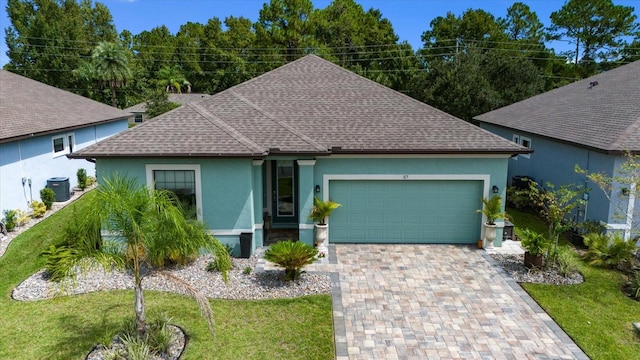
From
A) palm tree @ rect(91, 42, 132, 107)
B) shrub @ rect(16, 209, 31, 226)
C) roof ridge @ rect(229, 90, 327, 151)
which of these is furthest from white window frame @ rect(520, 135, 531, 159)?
palm tree @ rect(91, 42, 132, 107)

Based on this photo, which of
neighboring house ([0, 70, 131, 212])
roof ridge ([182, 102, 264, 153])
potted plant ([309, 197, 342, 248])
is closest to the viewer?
roof ridge ([182, 102, 264, 153])

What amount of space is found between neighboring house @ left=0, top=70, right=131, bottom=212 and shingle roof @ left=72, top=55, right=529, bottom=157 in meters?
5.04

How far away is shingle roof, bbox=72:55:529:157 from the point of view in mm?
11711

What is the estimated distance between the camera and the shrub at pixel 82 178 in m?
19.1

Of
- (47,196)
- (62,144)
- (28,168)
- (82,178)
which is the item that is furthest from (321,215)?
(62,144)

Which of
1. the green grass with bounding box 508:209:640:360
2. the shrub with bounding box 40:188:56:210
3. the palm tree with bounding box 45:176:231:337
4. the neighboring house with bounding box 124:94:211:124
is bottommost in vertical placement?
the green grass with bounding box 508:209:640:360

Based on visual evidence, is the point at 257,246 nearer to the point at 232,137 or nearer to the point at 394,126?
the point at 232,137

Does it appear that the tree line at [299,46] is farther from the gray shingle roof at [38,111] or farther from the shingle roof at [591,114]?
the shingle roof at [591,114]

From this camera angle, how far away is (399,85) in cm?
5091

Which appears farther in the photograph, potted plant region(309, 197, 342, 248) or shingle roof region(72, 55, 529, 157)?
potted plant region(309, 197, 342, 248)

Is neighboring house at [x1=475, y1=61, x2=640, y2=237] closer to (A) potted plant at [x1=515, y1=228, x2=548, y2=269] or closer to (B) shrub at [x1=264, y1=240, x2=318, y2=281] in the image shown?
(A) potted plant at [x1=515, y1=228, x2=548, y2=269]

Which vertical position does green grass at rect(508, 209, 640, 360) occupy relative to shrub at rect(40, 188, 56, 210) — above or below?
below

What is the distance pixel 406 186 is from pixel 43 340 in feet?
32.3

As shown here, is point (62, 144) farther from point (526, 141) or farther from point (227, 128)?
point (526, 141)
